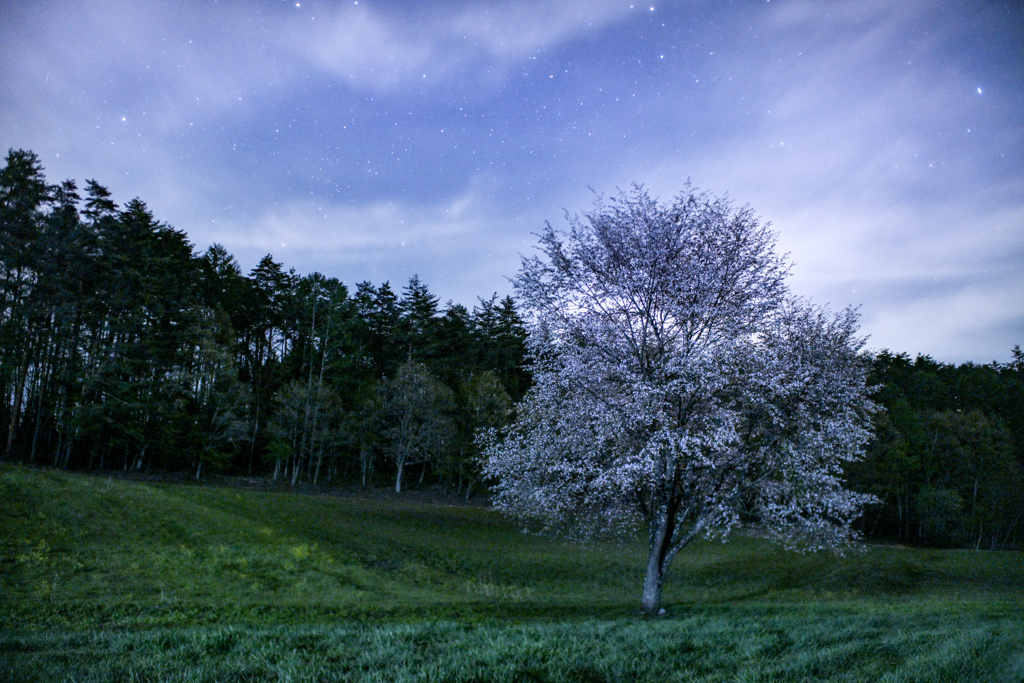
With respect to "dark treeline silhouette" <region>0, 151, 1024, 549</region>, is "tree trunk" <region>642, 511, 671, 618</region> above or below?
below

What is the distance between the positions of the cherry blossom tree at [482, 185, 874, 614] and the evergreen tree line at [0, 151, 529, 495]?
15773 mm

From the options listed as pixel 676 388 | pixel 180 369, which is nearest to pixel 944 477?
pixel 676 388

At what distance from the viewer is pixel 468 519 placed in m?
37.5

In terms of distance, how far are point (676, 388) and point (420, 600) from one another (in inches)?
446

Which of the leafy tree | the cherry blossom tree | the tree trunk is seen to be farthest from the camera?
the leafy tree

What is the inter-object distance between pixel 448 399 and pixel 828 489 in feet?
123

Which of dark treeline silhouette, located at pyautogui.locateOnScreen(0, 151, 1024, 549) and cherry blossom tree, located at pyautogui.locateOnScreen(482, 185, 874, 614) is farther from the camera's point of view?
dark treeline silhouette, located at pyautogui.locateOnScreen(0, 151, 1024, 549)

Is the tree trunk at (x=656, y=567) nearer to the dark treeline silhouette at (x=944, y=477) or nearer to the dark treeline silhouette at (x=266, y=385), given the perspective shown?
the dark treeline silhouette at (x=266, y=385)

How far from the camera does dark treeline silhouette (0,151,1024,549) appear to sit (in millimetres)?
35625

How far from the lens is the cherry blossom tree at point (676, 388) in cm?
1387

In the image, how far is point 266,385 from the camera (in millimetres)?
53031

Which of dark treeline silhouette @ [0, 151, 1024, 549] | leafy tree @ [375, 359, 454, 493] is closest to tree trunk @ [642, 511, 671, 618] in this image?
dark treeline silhouette @ [0, 151, 1024, 549]

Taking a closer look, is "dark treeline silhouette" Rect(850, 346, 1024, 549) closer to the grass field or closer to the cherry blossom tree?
the grass field

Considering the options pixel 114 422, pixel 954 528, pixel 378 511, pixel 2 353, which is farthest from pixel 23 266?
pixel 954 528
